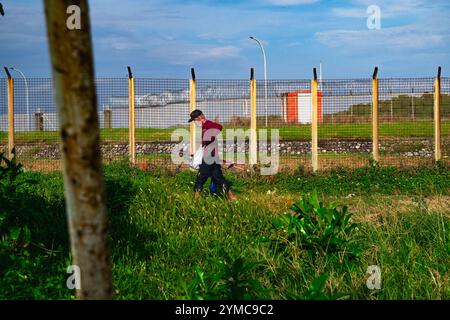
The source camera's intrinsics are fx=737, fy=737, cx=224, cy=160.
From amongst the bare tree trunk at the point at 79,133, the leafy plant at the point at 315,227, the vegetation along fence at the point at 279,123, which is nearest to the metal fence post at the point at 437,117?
the vegetation along fence at the point at 279,123

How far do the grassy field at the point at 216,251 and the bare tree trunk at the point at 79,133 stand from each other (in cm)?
188

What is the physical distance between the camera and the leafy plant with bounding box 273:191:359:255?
7004 mm

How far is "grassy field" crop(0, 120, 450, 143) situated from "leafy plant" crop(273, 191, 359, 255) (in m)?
13.0

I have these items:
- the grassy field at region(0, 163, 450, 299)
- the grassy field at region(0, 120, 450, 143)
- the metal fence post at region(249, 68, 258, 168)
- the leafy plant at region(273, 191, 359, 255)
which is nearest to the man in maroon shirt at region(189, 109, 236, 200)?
the grassy field at region(0, 163, 450, 299)

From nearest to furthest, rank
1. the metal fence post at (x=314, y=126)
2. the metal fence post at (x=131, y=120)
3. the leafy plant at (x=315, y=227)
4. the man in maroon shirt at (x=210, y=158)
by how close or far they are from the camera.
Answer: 1. the leafy plant at (x=315, y=227)
2. the man in maroon shirt at (x=210, y=158)
3. the metal fence post at (x=314, y=126)
4. the metal fence post at (x=131, y=120)

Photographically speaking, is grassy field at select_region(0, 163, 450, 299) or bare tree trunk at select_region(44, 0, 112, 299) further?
grassy field at select_region(0, 163, 450, 299)

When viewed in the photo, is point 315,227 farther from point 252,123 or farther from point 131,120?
point 131,120

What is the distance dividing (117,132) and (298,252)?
Answer: 14685 millimetres

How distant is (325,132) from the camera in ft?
70.6

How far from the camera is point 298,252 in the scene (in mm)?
7086

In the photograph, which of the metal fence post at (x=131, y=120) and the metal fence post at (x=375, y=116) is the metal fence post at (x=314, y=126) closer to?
the metal fence post at (x=375, y=116)

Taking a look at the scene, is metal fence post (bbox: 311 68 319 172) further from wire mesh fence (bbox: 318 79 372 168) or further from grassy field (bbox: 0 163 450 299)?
grassy field (bbox: 0 163 450 299)

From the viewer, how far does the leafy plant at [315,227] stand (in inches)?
276
